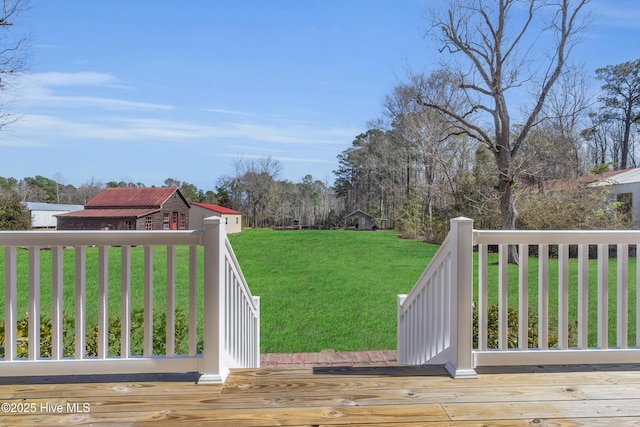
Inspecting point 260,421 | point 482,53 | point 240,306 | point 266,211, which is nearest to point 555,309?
A: point 240,306

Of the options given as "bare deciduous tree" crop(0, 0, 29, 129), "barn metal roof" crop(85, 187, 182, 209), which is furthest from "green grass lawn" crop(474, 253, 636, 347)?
"barn metal roof" crop(85, 187, 182, 209)

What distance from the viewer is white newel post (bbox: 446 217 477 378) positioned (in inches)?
81.6

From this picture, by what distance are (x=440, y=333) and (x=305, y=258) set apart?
10.7m

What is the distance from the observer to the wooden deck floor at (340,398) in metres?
1.66

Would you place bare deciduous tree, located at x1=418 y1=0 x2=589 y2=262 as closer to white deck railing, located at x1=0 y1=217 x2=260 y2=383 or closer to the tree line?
the tree line

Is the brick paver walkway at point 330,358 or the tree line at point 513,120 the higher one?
the tree line at point 513,120

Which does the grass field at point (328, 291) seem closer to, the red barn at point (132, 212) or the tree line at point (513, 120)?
the red barn at point (132, 212)

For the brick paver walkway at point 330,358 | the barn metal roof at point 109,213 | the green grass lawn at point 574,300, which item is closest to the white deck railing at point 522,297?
the brick paver walkway at point 330,358

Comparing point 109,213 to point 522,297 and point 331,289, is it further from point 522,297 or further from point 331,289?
point 522,297

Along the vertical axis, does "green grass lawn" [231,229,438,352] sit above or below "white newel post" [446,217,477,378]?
below

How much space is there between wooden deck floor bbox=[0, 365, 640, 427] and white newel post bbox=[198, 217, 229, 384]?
79 millimetres

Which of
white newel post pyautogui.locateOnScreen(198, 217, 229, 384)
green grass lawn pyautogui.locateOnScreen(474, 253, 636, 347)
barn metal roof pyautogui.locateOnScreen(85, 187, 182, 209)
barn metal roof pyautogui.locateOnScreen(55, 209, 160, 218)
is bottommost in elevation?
green grass lawn pyautogui.locateOnScreen(474, 253, 636, 347)

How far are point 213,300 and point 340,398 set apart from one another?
2.48 feet

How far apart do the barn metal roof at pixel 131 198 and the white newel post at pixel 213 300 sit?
1538cm
